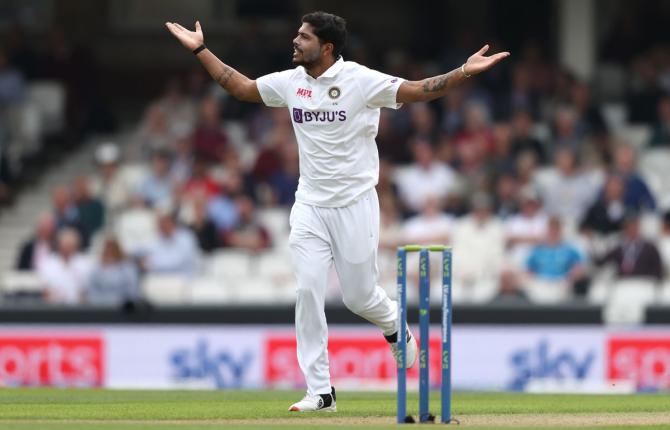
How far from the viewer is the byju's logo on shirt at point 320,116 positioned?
9.05 metres

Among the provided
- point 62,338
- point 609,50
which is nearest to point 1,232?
point 62,338

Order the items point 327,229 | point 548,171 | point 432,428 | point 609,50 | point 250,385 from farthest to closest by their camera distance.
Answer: point 609,50, point 548,171, point 250,385, point 327,229, point 432,428

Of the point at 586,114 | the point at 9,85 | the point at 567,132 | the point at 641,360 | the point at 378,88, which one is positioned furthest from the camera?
the point at 9,85

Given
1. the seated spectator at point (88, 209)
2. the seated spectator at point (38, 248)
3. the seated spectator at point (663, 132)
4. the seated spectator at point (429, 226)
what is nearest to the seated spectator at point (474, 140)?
the seated spectator at point (429, 226)

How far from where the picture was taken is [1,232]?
19.3 meters

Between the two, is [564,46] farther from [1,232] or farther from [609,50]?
[1,232]

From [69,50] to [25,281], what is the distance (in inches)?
202

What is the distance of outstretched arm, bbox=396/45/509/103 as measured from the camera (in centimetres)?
852

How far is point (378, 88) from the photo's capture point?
9.00 metres

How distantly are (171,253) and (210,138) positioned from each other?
2215mm

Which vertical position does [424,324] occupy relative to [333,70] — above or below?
below

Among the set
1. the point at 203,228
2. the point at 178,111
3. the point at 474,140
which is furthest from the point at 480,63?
the point at 178,111

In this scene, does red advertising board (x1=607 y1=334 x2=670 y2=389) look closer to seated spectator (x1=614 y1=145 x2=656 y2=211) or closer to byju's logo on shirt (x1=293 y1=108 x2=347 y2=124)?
seated spectator (x1=614 y1=145 x2=656 y2=211)

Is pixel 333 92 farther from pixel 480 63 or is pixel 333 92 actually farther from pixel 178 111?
pixel 178 111
